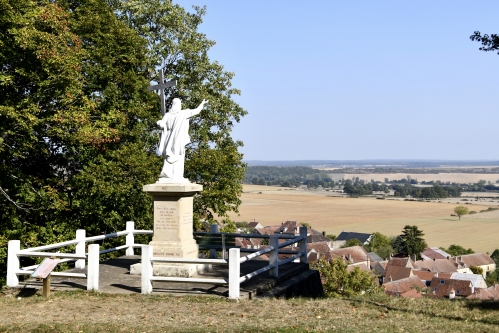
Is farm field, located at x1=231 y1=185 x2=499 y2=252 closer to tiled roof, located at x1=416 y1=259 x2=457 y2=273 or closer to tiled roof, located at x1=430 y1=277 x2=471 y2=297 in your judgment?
tiled roof, located at x1=416 y1=259 x2=457 y2=273

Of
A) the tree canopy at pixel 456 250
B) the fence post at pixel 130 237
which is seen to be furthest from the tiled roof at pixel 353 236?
the fence post at pixel 130 237

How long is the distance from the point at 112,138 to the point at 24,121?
12.2 ft

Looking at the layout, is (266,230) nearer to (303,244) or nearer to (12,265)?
(303,244)

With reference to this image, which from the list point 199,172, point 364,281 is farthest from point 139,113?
point 364,281

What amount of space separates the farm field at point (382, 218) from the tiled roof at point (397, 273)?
24.9 meters

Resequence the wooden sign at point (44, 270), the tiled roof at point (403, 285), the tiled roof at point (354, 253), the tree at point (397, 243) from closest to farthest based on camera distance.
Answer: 1. the wooden sign at point (44, 270)
2. the tiled roof at point (403, 285)
3. the tiled roof at point (354, 253)
4. the tree at point (397, 243)

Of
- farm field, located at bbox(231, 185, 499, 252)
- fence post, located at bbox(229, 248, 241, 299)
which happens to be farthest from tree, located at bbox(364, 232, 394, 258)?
fence post, located at bbox(229, 248, 241, 299)

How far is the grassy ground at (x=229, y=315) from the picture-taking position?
367 inches

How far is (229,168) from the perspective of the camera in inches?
930

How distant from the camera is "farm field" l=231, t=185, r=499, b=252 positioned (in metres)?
100

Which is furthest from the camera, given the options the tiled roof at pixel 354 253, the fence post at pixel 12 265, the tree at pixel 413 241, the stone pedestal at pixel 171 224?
the tree at pixel 413 241

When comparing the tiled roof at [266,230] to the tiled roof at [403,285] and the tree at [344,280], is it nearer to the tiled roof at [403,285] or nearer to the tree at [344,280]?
the tiled roof at [403,285]

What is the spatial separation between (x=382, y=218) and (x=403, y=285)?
55238 mm

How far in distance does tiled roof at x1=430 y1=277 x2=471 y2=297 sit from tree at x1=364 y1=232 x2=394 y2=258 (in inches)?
1078
